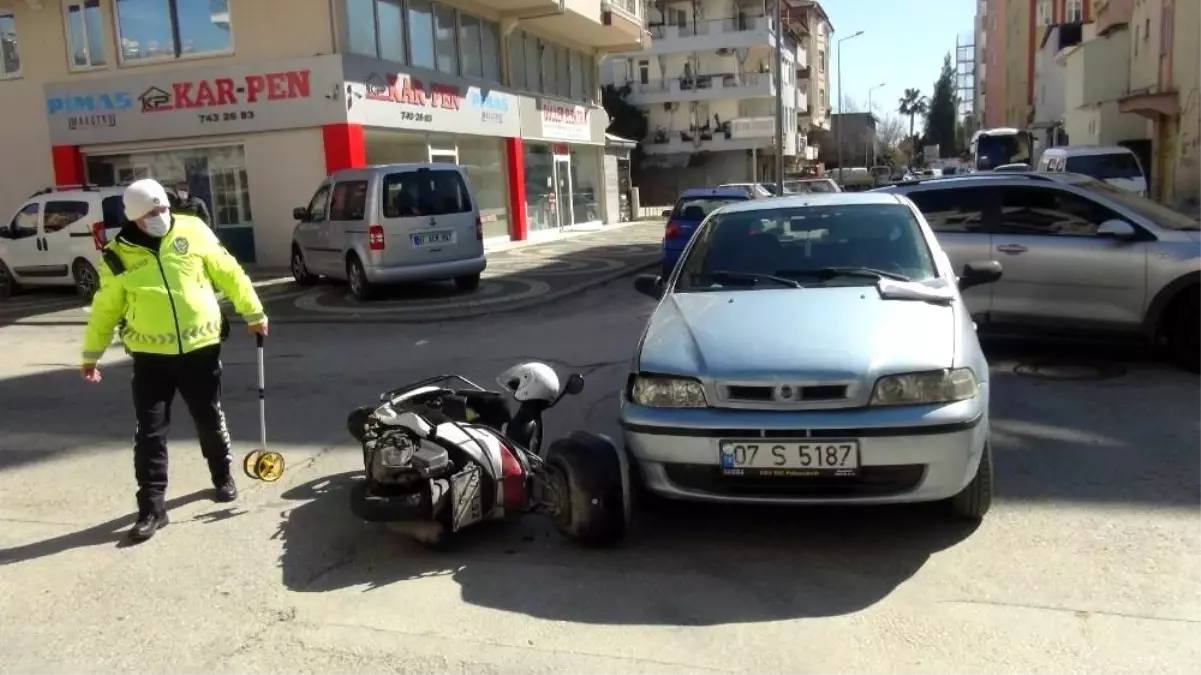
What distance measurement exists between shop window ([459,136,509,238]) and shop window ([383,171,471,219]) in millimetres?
9342

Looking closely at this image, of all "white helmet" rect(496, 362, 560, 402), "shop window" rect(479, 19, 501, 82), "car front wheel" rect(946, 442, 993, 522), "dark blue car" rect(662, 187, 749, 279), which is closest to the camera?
"car front wheel" rect(946, 442, 993, 522)

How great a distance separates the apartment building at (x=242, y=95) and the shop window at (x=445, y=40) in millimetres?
39

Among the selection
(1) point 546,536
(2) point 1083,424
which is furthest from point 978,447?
(2) point 1083,424

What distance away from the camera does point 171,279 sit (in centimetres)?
511

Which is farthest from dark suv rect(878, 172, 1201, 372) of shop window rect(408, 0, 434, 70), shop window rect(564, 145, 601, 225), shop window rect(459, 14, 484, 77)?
shop window rect(564, 145, 601, 225)

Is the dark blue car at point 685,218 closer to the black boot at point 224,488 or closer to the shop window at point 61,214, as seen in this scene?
the shop window at point 61,214

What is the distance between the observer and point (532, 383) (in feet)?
17.4

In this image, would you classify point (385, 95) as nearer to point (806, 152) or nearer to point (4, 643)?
point (4, 643)

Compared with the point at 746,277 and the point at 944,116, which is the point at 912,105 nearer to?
the point at 944,116

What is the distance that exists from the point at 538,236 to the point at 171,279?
2243 centimetres

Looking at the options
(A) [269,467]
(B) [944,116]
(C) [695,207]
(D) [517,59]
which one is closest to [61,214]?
(C) [695,207]

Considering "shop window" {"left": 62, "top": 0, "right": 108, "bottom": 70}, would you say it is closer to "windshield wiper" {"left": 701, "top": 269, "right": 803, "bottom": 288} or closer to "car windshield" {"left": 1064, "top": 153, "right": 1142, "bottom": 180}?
"windshield wiper" {"left": 701, "top": 269, "right": 803, "bottom": 288}

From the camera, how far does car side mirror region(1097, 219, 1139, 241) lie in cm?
792

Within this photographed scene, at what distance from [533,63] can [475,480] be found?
24.4m
